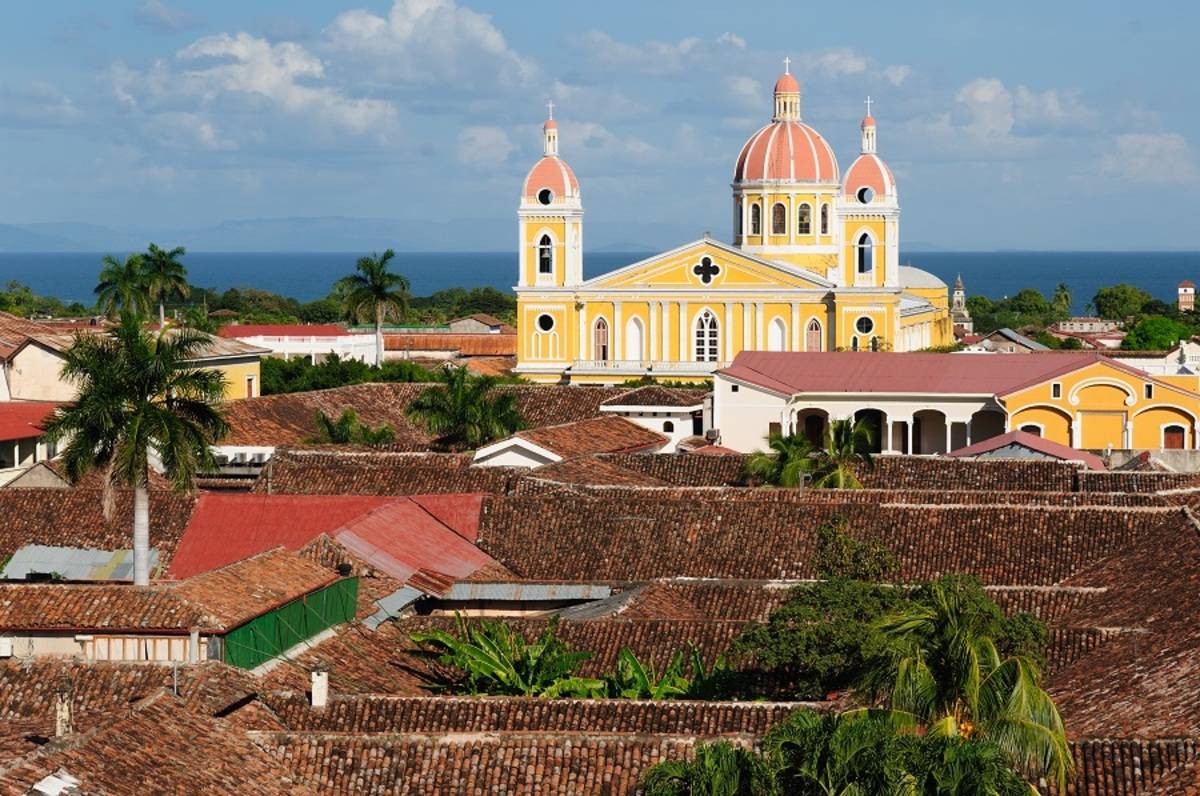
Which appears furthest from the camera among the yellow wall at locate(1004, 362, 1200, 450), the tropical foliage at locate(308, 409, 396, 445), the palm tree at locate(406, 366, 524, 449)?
the yellow wall at locate(1004, 362, 1200, 450)

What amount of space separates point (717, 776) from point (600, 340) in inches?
2376

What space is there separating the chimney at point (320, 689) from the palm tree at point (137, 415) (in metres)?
7.97

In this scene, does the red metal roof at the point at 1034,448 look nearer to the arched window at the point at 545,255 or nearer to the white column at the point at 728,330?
the white column at the point at 728,330

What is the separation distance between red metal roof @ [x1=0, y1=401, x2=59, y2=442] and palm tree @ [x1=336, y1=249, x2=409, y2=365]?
18.2 m

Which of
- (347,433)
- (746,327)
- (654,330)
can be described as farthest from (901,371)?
(347,433)

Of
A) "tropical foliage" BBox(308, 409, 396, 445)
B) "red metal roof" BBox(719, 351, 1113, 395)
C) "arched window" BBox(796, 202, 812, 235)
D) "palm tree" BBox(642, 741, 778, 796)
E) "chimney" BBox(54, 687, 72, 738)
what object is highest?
"arched window" BBox(796, 202, 812, 235)

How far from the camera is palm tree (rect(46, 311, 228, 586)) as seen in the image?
3058 cm

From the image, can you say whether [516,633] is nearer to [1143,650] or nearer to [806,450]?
[1143,650]

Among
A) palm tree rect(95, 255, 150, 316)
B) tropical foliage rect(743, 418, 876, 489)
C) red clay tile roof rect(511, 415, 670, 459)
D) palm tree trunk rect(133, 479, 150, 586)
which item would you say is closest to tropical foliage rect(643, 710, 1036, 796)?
palm tree trunk rect(133, 479, 150, 586)

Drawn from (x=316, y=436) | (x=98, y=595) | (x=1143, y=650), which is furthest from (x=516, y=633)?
(x=316, y=436)

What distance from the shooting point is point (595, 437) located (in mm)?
51312

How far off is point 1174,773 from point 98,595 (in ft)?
39.5

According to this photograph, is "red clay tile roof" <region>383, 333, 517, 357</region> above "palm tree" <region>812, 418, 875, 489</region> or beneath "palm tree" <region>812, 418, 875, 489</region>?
above

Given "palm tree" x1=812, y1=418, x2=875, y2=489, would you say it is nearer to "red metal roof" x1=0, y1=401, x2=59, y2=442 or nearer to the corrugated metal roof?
the corrugated metal roof
